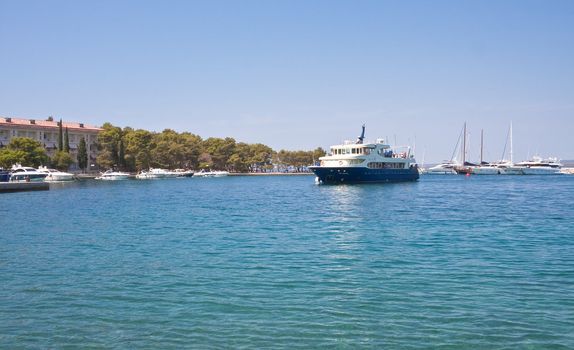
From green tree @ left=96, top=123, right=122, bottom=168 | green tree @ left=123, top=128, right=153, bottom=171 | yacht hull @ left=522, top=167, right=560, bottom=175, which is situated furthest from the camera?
yacht hull @ left=522, top=167, right=560, bottom=175

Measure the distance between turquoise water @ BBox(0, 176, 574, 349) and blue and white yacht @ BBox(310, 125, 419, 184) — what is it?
50.6m

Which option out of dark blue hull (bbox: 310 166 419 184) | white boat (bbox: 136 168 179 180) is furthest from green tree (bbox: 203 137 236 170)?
dark blue hull (bbox: 310 166 419 184)

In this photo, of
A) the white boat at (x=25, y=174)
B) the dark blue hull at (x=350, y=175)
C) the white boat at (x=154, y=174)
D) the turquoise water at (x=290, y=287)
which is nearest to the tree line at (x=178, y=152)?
the white boat at (x=154, y=174)

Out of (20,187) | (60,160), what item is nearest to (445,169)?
(60,160)

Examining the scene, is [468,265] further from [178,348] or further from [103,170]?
[103,170]

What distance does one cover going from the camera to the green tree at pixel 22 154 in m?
102

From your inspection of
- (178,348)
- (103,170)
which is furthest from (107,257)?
(103,170)

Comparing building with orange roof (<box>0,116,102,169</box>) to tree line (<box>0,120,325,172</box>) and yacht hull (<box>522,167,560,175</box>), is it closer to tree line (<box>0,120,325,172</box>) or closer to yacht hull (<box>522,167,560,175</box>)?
tree line (<box>0,120,325,172</box>)

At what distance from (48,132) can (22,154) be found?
26.5m

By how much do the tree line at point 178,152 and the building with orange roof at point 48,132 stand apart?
3.52 m

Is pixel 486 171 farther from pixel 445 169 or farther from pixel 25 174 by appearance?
pixel 25 174

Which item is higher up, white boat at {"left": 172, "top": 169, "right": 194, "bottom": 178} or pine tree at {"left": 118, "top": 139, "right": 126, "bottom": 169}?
pine tree at {"left": 118, "top": 139, "right": 126, "bottom": 169}

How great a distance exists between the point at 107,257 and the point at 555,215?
29.0 m

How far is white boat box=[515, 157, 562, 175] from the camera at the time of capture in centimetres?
16438
